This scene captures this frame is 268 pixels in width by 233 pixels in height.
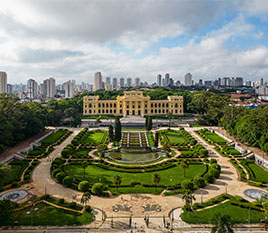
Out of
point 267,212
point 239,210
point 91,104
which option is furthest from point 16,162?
point 91,104

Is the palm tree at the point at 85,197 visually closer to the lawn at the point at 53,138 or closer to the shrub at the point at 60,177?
the shrub at the point at 60,177

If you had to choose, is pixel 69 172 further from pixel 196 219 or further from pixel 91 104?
pixel 91 104

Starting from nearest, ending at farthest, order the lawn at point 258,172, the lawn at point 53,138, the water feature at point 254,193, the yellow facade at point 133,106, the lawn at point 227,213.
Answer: the lawn at point 227,213
the water feature at point 254,193
the lawn at point 258,172
the lawn at point 53,138
the yellow facade at point 133,106

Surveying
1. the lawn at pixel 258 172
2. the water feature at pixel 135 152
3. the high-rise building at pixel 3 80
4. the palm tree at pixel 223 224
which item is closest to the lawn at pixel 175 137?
the water feature at pixel 135 152

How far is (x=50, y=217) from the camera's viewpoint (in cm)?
1983

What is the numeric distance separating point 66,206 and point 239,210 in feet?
53.1

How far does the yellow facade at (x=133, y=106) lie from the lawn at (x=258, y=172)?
54592mm

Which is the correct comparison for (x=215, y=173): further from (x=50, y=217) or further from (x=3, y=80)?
(x=3, y=80)

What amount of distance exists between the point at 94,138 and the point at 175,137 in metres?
18.0

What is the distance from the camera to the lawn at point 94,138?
46.2 meters

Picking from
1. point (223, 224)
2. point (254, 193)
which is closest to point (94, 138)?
point (254, 193)

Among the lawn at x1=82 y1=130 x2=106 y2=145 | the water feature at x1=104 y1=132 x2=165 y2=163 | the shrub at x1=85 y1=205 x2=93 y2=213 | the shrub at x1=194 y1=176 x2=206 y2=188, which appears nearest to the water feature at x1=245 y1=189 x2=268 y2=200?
the shrub at x1=194 y1=176 x2=206 y2=188

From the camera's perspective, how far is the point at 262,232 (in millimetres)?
18219

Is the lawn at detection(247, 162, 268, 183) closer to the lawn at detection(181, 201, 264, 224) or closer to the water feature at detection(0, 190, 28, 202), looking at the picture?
the lawn at detection(181, 201, 264, 224)
